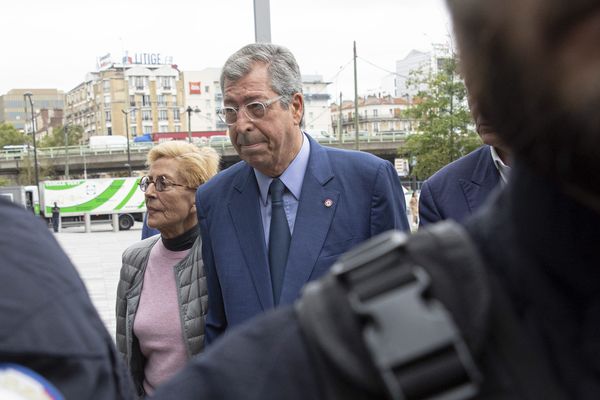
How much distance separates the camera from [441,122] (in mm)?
25516

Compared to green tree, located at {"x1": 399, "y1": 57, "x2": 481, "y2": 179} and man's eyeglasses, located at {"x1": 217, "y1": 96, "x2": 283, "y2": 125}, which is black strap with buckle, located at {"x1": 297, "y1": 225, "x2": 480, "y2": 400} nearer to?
man's eyeglasses, located at {"x1": 217, "y1": 96, "x2": 283, "y2": 125}

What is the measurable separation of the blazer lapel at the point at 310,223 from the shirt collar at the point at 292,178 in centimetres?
4

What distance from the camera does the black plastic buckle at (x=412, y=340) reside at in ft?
2.43

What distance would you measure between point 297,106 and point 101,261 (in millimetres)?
18996

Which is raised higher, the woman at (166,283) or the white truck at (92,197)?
the woman at (166,283)

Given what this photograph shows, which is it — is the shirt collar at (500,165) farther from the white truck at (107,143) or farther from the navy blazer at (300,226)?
the white truck at (107,143)

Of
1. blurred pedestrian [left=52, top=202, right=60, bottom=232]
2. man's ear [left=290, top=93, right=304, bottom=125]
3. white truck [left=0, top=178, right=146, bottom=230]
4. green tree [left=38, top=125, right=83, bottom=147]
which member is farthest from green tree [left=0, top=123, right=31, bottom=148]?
man's ear [left=290, top=93, right=304, bottom=125]

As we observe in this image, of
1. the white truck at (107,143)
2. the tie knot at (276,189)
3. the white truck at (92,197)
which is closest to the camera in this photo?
the tie knot at (276,189)

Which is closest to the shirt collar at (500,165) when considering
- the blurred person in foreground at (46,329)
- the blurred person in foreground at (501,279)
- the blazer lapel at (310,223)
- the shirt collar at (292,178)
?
the blazer lapel at (310,223)

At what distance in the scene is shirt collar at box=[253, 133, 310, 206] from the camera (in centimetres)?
362

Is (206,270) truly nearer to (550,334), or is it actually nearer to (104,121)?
(550,334)

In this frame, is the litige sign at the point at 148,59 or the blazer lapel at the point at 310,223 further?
the litige sign at the point at 148,59

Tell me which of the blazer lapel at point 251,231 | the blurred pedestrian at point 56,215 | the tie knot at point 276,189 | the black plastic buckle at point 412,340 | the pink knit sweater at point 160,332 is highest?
the black plastic buckle at point 412,340

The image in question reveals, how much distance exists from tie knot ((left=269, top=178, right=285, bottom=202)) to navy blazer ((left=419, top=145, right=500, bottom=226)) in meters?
0.61
